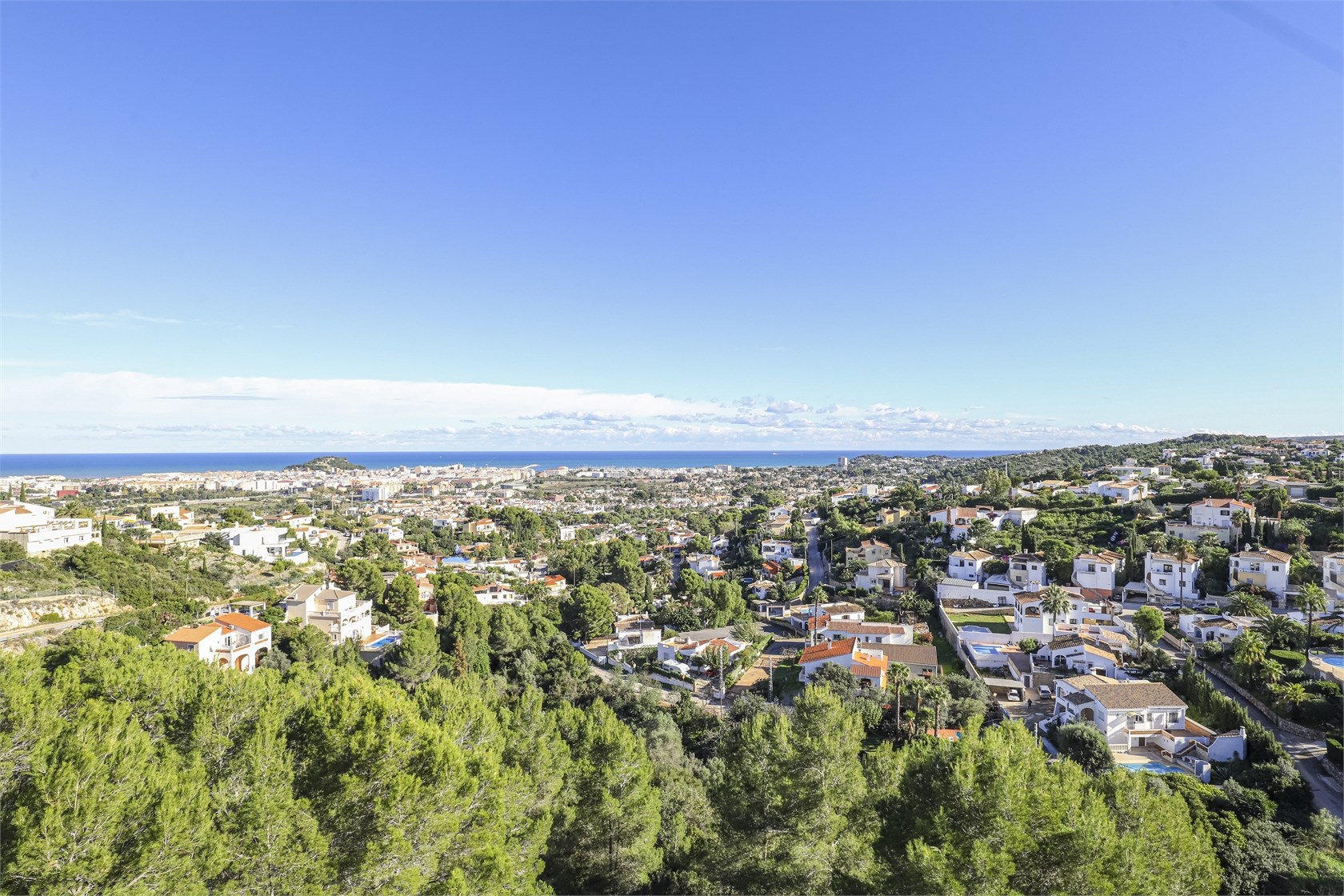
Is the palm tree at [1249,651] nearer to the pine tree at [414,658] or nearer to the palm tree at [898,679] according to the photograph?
the palm tree at [898,679]

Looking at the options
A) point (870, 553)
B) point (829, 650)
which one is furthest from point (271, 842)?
point (870, 553)

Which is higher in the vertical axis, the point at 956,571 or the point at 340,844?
the point at 340,844

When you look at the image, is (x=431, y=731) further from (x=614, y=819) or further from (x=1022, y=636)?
(x=1022, y=636)

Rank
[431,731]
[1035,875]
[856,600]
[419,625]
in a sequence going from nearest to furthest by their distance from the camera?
1. [1035,875]
2. [431,731]
3. [419,625]
4. [856,600]

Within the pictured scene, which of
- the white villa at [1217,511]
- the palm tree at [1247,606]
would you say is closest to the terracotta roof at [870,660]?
the palm tree at [1247,606]

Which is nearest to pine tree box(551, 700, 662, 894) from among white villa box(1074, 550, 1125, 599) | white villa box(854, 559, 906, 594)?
white villa box(854, 559, 906, 594)

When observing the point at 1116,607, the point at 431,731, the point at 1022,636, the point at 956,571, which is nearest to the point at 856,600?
the point at 956,571

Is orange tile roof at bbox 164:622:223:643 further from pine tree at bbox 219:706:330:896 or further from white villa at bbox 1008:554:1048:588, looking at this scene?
white villa at bbox 1008:554:1048:588
